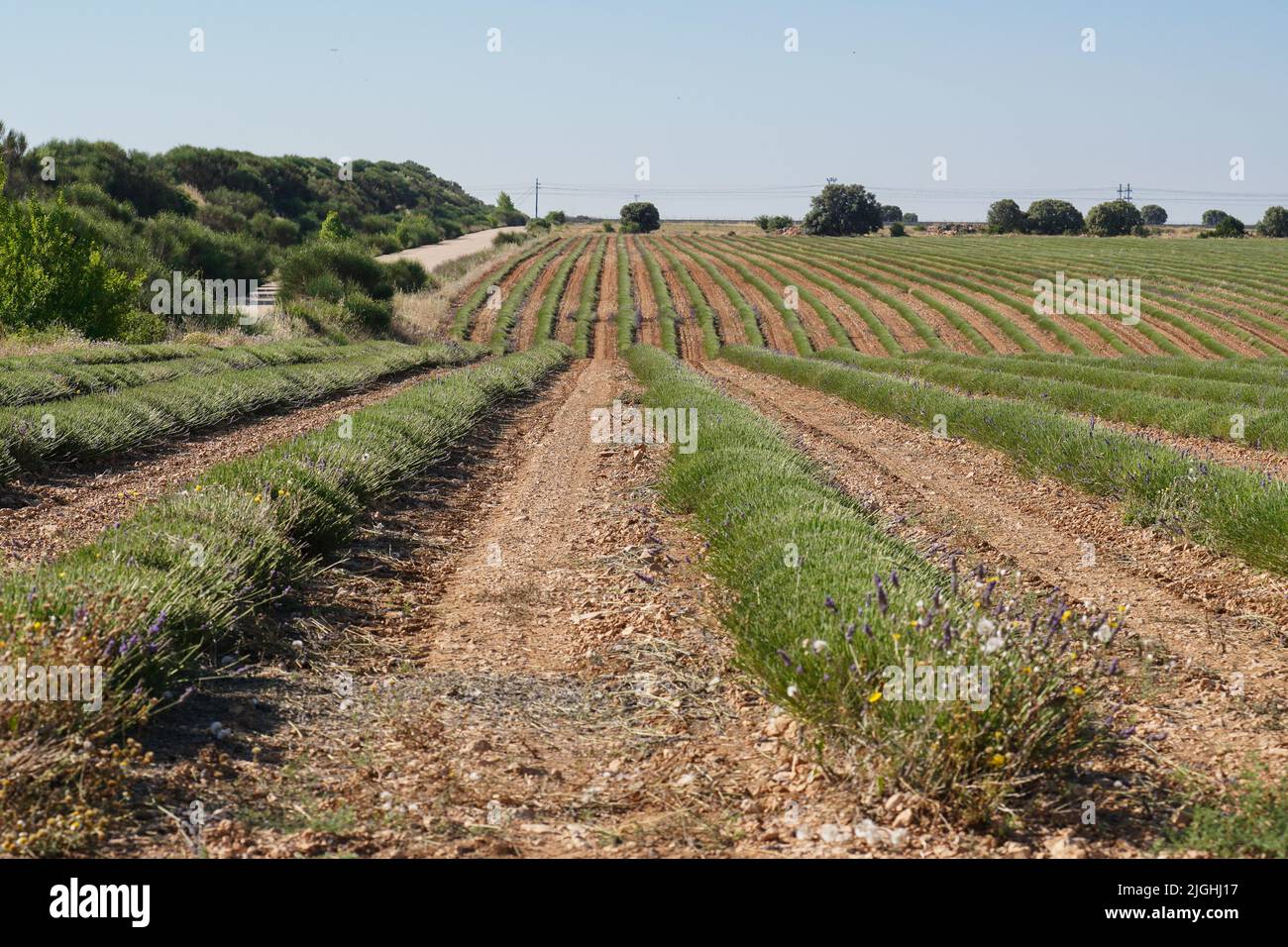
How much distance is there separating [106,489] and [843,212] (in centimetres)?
8950

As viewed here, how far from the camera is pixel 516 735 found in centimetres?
450

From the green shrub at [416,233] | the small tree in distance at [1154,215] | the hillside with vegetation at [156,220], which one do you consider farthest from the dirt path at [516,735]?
the small tree in distance at [1154,215]

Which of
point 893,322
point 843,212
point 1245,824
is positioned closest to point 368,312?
point 893,322

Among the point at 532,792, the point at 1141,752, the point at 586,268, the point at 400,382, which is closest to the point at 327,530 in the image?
the point at 532,792

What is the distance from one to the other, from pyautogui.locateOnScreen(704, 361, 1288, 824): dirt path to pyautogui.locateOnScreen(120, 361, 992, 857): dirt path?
5.64 feet

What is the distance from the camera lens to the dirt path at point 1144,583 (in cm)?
462

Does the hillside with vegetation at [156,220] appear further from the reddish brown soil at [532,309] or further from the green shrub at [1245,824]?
the green shrub at [1245,824]

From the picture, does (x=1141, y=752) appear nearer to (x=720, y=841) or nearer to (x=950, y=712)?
(x=950, y=712)

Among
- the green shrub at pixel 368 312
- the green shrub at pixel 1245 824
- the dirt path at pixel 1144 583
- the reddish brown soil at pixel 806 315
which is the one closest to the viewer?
the green shrub at pixel 1245 824

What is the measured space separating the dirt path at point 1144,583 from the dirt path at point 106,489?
19.9ft

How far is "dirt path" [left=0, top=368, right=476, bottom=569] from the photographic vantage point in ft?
25.0

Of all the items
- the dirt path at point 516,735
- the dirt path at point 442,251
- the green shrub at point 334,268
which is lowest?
the dirt path at point 516,735

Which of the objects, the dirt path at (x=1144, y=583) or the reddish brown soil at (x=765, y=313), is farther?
the reddish brown soil at (x=765, y=313)

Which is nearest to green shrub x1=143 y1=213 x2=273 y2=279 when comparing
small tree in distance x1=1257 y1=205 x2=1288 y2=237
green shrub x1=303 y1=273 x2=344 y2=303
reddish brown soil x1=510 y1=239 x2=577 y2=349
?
green shrub x1=303 y1=273 x2=344 y2=303
